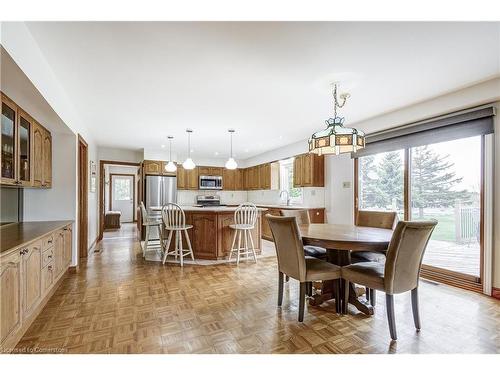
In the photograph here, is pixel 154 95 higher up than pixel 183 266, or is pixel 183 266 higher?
pixel 154 95

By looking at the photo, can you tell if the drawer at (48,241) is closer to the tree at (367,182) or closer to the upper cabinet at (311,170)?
the upper cabinet at (311,170)

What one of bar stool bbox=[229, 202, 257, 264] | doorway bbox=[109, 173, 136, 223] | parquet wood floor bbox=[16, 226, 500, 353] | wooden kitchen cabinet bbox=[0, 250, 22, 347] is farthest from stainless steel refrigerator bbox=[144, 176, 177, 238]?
wooden kitchen cabinet bbox=[0, 250, 22, 347]

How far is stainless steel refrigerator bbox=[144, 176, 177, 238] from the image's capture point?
20.7 feet

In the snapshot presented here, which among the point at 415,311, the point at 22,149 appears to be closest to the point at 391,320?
the point at 415,311

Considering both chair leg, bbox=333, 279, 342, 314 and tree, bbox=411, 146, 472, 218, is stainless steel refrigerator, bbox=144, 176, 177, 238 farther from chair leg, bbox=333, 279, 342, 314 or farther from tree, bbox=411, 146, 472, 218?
tree, bbox=411, 146, 472, 218

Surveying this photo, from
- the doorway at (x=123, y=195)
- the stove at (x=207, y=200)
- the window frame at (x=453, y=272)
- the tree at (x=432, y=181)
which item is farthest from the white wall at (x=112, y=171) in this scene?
the tree at (x=432, y=181)

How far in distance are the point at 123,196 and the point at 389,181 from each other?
9.34 metres

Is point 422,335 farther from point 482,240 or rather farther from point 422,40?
point 422,40

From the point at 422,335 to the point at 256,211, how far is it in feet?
8.96

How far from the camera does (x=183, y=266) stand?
3.85 m

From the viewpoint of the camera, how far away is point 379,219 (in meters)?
3.13

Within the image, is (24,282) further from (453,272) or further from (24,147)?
(453,272)

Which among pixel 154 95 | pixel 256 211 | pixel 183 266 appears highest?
pixel 154 95
